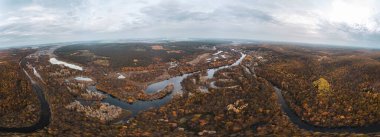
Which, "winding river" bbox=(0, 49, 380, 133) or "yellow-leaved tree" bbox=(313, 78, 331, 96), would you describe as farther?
"yellow-leaved tree" bbox=(313, 78, 331, 96)

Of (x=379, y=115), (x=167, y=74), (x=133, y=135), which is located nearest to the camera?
(x=133, y=135)

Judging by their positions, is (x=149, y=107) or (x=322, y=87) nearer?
(x=149, y=107)

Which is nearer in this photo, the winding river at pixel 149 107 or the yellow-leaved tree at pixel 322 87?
the winding river at pixel 149 107

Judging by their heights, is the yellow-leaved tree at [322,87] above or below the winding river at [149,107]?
above

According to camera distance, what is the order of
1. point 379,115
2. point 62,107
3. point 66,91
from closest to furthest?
point 379,115 < point 62,107 < point 66,91

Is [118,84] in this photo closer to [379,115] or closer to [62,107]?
[62,107]

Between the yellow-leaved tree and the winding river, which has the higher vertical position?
the yellow-leaved tree

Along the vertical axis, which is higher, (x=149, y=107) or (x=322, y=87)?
(x=322, y=87)

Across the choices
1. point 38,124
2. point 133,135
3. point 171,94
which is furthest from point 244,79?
point 38,124

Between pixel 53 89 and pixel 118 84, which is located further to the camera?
pixel 118 84
